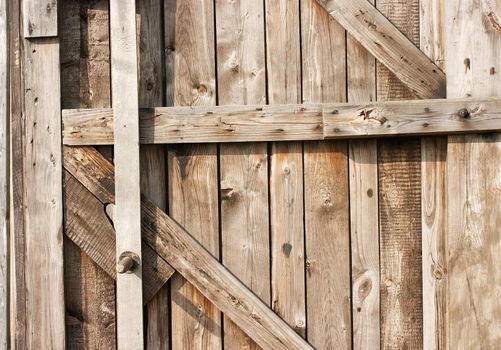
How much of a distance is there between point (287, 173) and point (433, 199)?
2.11 ft

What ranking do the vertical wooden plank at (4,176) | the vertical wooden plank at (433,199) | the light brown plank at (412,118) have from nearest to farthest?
Answer: the light brown plank at (412,118) → the vertical wooden plank at (433,199) → the vertical wooden plank at (4,176)

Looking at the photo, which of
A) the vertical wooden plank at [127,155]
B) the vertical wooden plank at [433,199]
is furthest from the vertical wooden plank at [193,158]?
the vertical wooden plank at [433,199]

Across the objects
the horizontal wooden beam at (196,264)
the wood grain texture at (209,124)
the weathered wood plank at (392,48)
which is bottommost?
the horizontal wooden beam at (196,264)

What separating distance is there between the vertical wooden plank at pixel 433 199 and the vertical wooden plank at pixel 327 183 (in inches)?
13.3

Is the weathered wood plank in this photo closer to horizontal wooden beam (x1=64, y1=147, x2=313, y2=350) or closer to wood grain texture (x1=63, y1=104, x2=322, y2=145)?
wood grain texture (x1=63, y1=104, x2=322, y2=145)

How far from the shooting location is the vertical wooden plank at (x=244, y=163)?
2.52 m

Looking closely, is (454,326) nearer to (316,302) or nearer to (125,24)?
(316,302)

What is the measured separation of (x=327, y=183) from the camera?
2.50m

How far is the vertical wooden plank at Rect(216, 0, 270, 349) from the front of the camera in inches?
99.3

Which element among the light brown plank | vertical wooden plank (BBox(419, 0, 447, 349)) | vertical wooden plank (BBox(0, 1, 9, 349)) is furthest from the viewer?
vertical wooden plank (BBox(0, 1, 9, 349))

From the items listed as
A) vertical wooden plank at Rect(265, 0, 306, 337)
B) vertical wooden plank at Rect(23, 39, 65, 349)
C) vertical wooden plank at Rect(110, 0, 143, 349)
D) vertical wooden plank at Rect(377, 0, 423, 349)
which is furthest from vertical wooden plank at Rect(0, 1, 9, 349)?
vertical wooden plank at Rect(377, 0, 423, 349)

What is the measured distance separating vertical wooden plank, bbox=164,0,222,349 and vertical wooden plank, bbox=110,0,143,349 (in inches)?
6.5

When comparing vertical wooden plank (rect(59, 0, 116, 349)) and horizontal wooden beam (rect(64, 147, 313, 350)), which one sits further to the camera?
vertical wooden plank (rect(59, 0, 116, 349))

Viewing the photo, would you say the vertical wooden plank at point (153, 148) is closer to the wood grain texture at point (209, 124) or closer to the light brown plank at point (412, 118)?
the wood grain texture at point (209, 124)
